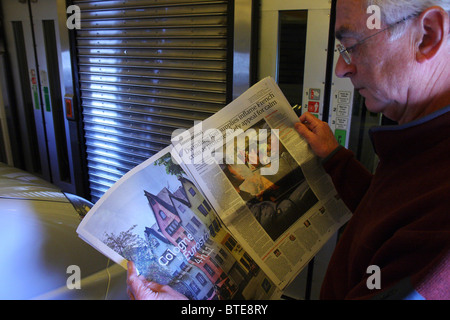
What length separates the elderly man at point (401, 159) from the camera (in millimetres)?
700

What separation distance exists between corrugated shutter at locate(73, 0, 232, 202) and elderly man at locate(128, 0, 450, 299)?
5.41ft

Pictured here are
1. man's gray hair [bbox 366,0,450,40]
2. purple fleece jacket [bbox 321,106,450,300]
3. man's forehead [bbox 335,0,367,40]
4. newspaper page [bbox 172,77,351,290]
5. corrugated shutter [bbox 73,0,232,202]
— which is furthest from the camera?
corrugated shutter [bbox 73,0,232,202]

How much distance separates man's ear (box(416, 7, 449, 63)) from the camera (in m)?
0.82

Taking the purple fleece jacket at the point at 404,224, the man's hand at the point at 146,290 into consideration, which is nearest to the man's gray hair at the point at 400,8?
the purple fleece jacket at the point at 404,224

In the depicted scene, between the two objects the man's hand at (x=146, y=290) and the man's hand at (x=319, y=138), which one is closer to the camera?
the man's hand at (x=146, y=290)

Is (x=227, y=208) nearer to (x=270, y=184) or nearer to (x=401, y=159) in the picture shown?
(x=270, y=184)

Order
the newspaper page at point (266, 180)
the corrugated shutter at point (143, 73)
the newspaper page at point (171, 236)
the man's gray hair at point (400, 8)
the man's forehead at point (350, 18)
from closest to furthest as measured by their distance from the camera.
A: the man's gray hair at point (400, 8), the man's forehead at point (350, 18), the newspaper page at point (171, 236), the newspaper page at point (266, 180), the corrugated shutter at point (143, 73)

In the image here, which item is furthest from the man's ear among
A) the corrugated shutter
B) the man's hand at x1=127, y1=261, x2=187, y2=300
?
the corrugated shutter

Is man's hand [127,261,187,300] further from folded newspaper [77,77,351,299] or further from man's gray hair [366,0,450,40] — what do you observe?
man's gray hair [366,0,450,40]

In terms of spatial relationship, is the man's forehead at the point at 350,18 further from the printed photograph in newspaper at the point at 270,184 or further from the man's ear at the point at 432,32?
the printed photograph in newspaper at the point at 270,184

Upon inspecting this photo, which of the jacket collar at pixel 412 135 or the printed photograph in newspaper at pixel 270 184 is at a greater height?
the jacket collar at pixel 412 135

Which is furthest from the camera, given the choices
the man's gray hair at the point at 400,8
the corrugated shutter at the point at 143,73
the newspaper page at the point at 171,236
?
the corrugated shutter at the point at 143,73

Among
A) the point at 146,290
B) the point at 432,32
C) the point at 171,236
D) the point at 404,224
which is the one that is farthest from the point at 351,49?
the point at 146,290
